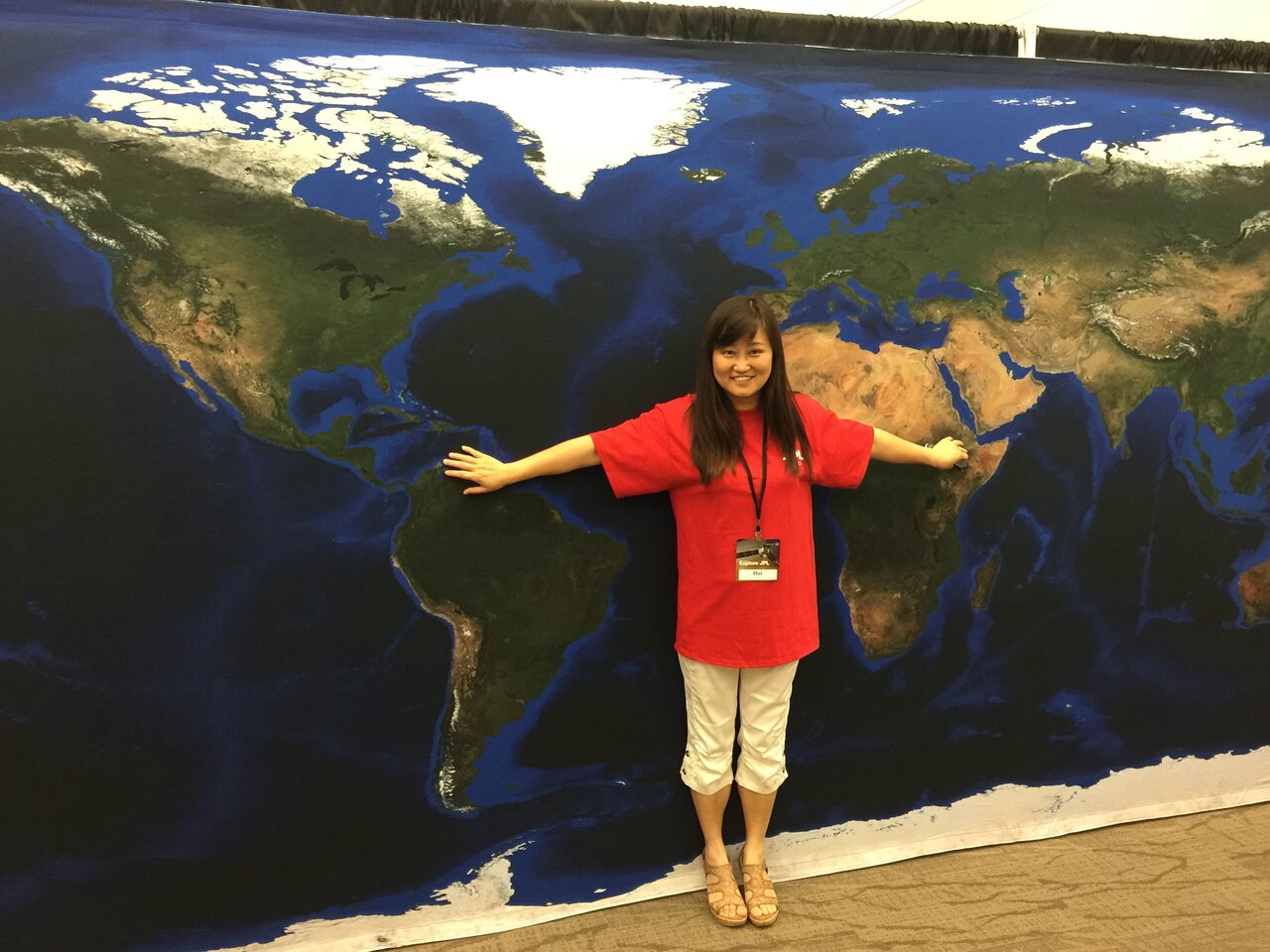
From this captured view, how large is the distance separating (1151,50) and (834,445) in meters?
1.36

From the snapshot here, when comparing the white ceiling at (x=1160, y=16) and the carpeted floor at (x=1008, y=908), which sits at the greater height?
the white ceiling at (x=1160, y=16)

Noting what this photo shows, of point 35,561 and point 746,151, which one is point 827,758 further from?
point 35,561

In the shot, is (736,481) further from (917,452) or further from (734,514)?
(917,452)

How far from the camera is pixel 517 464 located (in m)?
1.72

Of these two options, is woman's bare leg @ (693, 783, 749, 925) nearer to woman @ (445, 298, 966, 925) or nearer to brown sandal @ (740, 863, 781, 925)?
brown sandal @ (740, 863, 781, 925)

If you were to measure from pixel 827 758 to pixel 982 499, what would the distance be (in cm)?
77

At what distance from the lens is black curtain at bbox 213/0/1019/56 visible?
167 centimetres

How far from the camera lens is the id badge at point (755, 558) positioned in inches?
67.4

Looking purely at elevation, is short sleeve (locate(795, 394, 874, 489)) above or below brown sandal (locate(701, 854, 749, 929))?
above

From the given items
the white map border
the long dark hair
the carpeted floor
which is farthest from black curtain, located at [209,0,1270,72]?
the carpeted floor

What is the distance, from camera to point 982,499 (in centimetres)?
203

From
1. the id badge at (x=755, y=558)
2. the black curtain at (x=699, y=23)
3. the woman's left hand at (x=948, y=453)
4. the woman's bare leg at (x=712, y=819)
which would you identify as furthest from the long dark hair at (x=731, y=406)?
the woman's bare leg at (x=712, y=819)

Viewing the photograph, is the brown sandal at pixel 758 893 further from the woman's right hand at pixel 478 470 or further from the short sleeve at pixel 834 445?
the woman's right hand at pixel 478 470

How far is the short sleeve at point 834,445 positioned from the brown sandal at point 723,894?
97 centimetres
